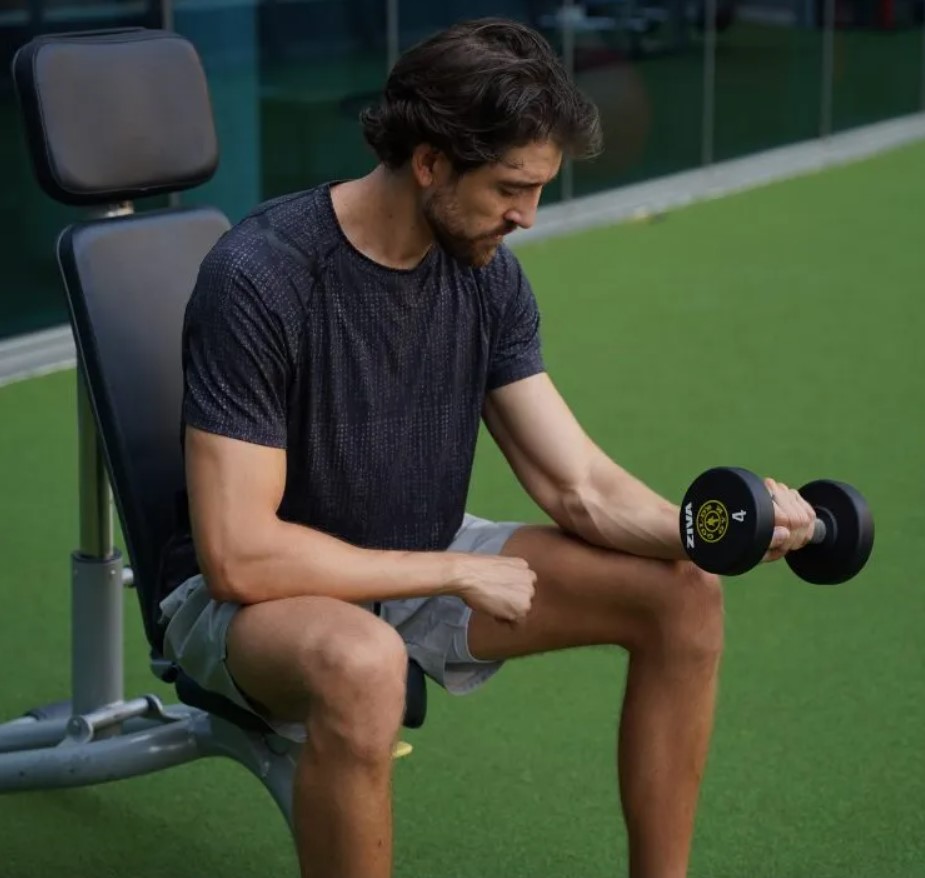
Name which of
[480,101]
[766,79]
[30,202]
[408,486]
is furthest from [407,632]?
[766,79]

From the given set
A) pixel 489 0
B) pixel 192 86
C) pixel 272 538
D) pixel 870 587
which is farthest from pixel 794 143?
pixel 272 538

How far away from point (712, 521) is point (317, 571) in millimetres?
412

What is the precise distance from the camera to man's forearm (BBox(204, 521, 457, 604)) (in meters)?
2.01

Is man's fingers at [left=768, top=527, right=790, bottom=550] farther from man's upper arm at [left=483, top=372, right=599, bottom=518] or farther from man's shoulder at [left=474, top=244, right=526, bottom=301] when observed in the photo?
man's shoulder at [left=474, top=244, right=526, bottom=301]

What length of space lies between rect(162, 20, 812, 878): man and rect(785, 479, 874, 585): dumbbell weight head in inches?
2.0

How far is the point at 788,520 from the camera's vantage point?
2098mm

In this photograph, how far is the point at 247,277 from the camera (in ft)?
6.79

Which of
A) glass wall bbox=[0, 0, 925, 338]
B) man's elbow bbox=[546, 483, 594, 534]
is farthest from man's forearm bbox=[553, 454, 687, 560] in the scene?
glass wall bbox=[0, 0, 925, 338]

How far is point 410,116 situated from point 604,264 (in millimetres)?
3688

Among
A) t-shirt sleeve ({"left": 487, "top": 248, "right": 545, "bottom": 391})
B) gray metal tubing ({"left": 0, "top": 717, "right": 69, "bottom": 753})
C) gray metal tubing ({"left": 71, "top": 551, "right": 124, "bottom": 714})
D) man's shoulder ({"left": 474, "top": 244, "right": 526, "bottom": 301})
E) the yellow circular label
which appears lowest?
gray metal tubing ({"left": 0, "top": 717, "right": 69, "bottom": 753})

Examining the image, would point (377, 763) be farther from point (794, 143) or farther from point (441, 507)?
point (794, 143)

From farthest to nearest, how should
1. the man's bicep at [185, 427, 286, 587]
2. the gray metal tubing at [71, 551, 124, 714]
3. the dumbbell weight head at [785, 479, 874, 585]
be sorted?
the gray metal tubing at [71, 551, 124, 714] → the dumbbell weight head at [785, 479, 874, 585] → the man's bicep at [185, 427, 286, 587]

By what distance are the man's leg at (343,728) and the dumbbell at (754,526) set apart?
1.15ft

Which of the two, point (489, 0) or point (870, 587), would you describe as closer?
point (870, 587)
